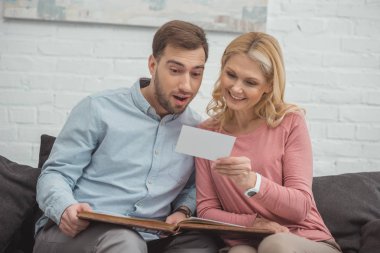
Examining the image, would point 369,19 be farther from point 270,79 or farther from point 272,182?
point 272,182

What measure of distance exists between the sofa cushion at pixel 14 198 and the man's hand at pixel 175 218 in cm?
48

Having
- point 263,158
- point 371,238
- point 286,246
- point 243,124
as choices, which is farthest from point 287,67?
point 286,246

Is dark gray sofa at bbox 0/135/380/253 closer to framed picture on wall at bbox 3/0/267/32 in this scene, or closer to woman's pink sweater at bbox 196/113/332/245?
woman's pink sweater at bbox 196/113/332/245

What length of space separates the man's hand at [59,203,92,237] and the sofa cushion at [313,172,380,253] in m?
0.82

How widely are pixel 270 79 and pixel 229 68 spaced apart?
13cm

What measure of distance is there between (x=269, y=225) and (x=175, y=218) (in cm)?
29

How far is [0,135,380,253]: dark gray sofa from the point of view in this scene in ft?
5.24

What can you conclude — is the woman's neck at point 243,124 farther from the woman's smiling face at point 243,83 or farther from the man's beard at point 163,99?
the man's beard at point 163,99

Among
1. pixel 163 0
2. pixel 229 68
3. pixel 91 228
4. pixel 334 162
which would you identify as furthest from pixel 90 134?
pixel 334 162

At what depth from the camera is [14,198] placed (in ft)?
5.39

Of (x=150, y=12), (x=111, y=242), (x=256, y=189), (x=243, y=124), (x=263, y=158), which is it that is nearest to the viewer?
(x=111, y=242)

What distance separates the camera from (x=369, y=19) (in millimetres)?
2082

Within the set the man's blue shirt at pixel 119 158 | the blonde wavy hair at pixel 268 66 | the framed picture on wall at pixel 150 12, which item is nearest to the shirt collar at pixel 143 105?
the man's blue shirt at pixel 119 158

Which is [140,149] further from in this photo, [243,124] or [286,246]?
[286,246]
